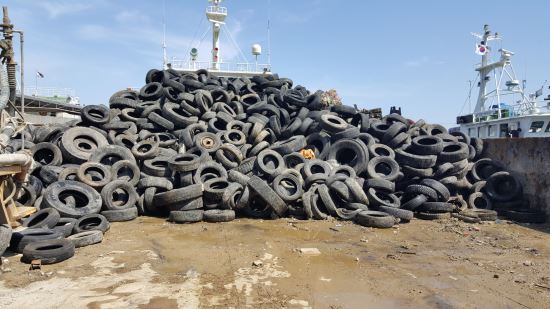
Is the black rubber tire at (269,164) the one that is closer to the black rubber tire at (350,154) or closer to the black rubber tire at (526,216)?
the black rubber tire at (350,154)

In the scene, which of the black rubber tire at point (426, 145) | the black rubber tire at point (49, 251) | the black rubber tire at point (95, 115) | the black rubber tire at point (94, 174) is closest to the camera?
the black rubber tire at point (49, 251)

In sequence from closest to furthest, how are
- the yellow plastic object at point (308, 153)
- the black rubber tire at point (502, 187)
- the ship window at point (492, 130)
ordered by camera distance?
the black rubber tire at point (502, 187), the yellow plastic object at point (308, 153), the ship window at point (492, 130)

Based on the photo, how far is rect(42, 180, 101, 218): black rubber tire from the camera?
25.6ft

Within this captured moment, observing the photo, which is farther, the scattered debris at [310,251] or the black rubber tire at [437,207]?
the black rubber tire at [437,207]

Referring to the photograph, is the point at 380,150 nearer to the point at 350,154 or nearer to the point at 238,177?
the point at 350,154

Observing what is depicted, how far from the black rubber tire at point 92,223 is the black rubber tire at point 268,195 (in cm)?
321

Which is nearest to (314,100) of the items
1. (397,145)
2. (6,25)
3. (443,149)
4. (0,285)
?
(397,145)

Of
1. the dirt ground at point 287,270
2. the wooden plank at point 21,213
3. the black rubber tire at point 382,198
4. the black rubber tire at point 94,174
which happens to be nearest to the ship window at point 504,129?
the black rubber tire at point 382,198

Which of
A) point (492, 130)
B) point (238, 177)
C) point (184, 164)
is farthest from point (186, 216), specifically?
point (492, 130)

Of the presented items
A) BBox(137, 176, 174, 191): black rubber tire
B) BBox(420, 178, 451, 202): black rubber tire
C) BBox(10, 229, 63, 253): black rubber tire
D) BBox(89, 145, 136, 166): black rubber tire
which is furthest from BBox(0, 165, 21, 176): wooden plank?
BBox(420, 178, 451, 202): black rubber tire

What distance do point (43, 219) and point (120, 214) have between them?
157 centimetres

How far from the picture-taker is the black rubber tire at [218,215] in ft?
29.0

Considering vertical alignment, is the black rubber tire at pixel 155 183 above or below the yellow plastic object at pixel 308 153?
below

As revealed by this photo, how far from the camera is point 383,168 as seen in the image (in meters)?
11.5
